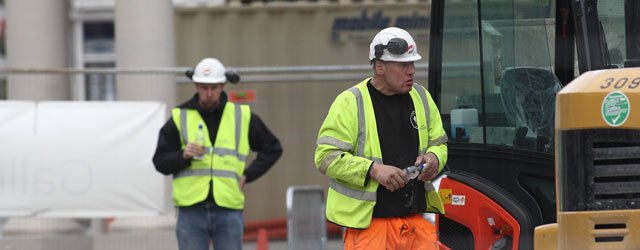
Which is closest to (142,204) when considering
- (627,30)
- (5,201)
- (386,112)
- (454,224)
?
(5,201)

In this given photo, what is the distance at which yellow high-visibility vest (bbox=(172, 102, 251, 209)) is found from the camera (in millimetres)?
7871

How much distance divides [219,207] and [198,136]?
51cm

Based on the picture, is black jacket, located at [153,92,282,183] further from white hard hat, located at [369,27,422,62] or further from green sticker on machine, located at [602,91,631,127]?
green sticker on machine, located at [602,91,631,127]

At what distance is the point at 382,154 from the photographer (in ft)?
19.1

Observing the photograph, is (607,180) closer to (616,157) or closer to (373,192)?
(616,157)

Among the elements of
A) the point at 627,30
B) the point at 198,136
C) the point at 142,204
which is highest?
the point at 627,30

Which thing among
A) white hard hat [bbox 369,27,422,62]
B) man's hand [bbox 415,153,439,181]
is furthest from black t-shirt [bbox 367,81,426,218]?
white hard hat [bbox 369,27,422,62]

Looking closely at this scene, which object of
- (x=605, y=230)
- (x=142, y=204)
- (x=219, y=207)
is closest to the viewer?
(x=605, y=230)

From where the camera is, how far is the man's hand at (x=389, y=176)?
559 cm

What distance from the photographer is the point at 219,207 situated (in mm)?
7891

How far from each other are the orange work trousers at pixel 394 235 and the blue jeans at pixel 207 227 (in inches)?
84.8

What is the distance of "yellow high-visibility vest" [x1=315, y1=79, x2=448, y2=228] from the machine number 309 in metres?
1.32

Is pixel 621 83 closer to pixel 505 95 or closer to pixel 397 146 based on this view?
pixel 397 146

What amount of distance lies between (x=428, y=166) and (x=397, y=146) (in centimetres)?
22
